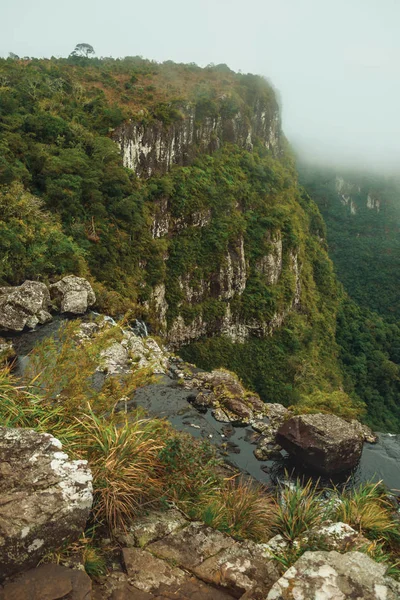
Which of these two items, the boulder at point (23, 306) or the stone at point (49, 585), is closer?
the stone at point (49, 585)

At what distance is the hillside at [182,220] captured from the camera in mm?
19797

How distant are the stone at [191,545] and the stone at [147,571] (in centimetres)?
8

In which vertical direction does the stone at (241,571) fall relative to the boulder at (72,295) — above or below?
above

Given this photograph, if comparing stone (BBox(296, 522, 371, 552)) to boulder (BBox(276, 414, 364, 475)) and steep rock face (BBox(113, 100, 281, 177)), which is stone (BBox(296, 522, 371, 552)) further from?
steep rock face (BBox(113, 100, 281, 177))

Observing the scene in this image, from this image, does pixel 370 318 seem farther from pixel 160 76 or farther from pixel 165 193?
pixel 160 76

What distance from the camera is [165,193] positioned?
32.9 metres

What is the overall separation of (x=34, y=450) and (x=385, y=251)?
91546 millimetres

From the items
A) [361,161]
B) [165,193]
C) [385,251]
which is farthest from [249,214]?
[361,161]

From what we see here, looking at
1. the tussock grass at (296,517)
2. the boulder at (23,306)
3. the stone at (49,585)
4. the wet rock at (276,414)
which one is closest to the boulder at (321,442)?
the wet rock at (276,414)

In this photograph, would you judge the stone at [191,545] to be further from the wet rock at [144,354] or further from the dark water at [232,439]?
the wet rock at [144,354]

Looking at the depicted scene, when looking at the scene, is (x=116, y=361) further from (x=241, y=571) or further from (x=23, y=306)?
(x=241, y=571)

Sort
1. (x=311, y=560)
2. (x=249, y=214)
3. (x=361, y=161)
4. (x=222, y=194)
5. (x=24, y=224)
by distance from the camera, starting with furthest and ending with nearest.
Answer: (x=361, y=161)
(x=249, y=214)
(x=222, y=194)
(x=24, y=224)
(x=311, y=560)

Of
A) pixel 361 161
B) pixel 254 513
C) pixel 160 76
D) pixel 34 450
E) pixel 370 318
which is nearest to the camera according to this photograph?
pixel 34 450

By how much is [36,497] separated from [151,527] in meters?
1.14
